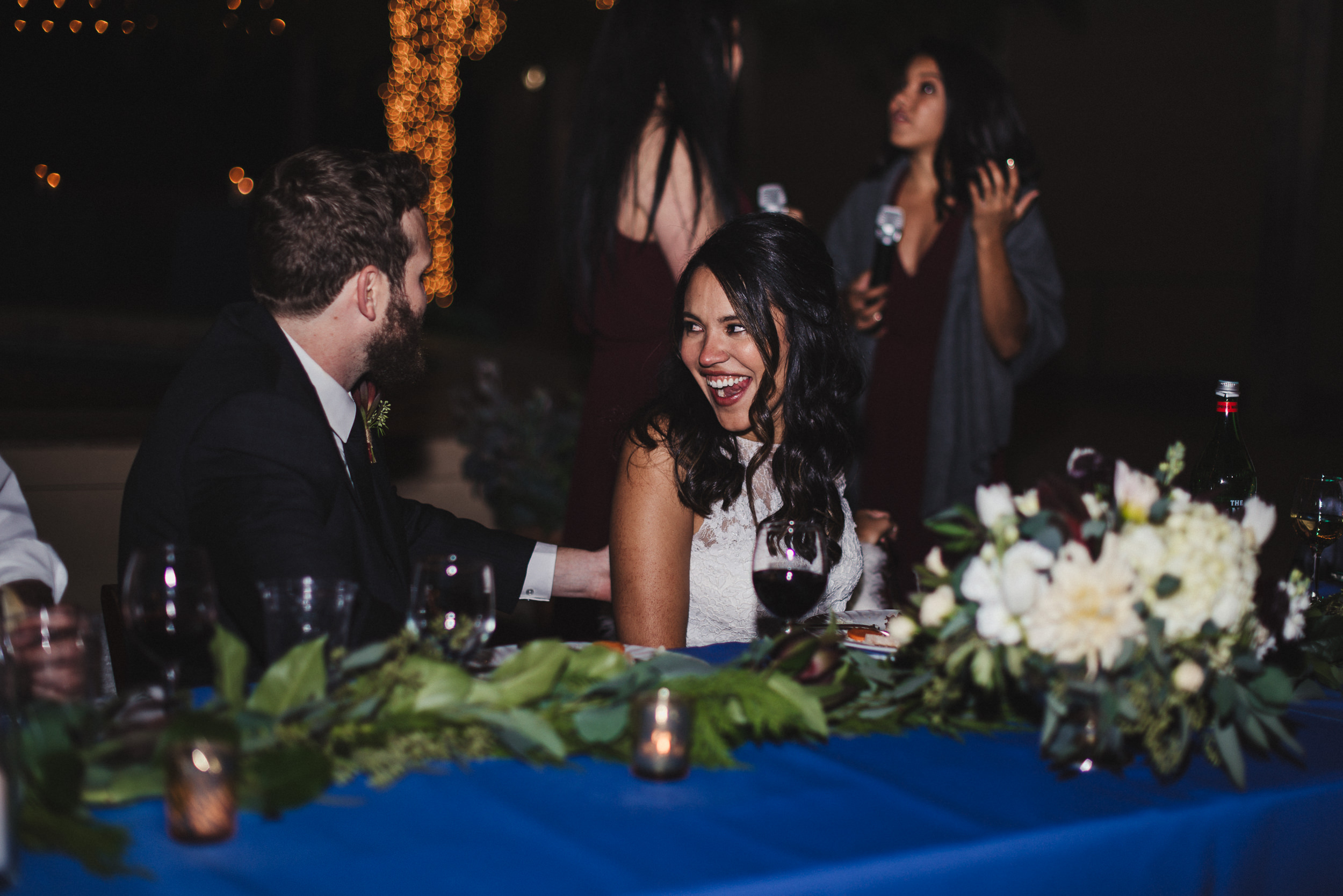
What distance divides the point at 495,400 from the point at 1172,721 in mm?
3203

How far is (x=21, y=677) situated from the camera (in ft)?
3.16

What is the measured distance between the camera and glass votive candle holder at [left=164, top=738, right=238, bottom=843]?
84cm

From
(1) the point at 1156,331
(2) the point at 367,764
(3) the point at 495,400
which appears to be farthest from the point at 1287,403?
(2) the point at 367,764

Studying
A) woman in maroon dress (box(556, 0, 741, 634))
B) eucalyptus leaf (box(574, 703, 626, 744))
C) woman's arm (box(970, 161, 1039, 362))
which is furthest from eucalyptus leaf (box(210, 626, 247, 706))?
woman's arm (box(970, 161, 1039, 362))

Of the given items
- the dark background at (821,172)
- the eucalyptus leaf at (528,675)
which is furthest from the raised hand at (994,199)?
the eucalyptus leaf at (528,675)

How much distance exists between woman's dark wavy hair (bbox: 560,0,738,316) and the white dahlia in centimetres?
165

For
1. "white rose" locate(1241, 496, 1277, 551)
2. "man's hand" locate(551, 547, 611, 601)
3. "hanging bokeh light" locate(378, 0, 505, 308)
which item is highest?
"hanging bokeh light" locate(378, 0, 505, 308)

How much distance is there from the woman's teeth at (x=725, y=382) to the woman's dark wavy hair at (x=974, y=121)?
50.7 inches

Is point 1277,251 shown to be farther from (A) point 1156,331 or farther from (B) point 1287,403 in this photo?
(A) point 1156,331

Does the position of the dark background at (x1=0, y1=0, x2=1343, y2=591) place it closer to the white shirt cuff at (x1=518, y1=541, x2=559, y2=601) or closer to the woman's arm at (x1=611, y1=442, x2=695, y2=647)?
the white shirt cuff at (x1=518, y1=541, x2=559, y2=601)

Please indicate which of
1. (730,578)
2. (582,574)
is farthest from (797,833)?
(582,574)

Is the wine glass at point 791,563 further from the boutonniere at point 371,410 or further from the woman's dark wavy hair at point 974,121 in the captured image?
the woman's dark wavy hair at point 974,121

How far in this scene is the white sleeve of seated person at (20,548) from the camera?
1.75 meters

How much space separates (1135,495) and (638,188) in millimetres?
1642
